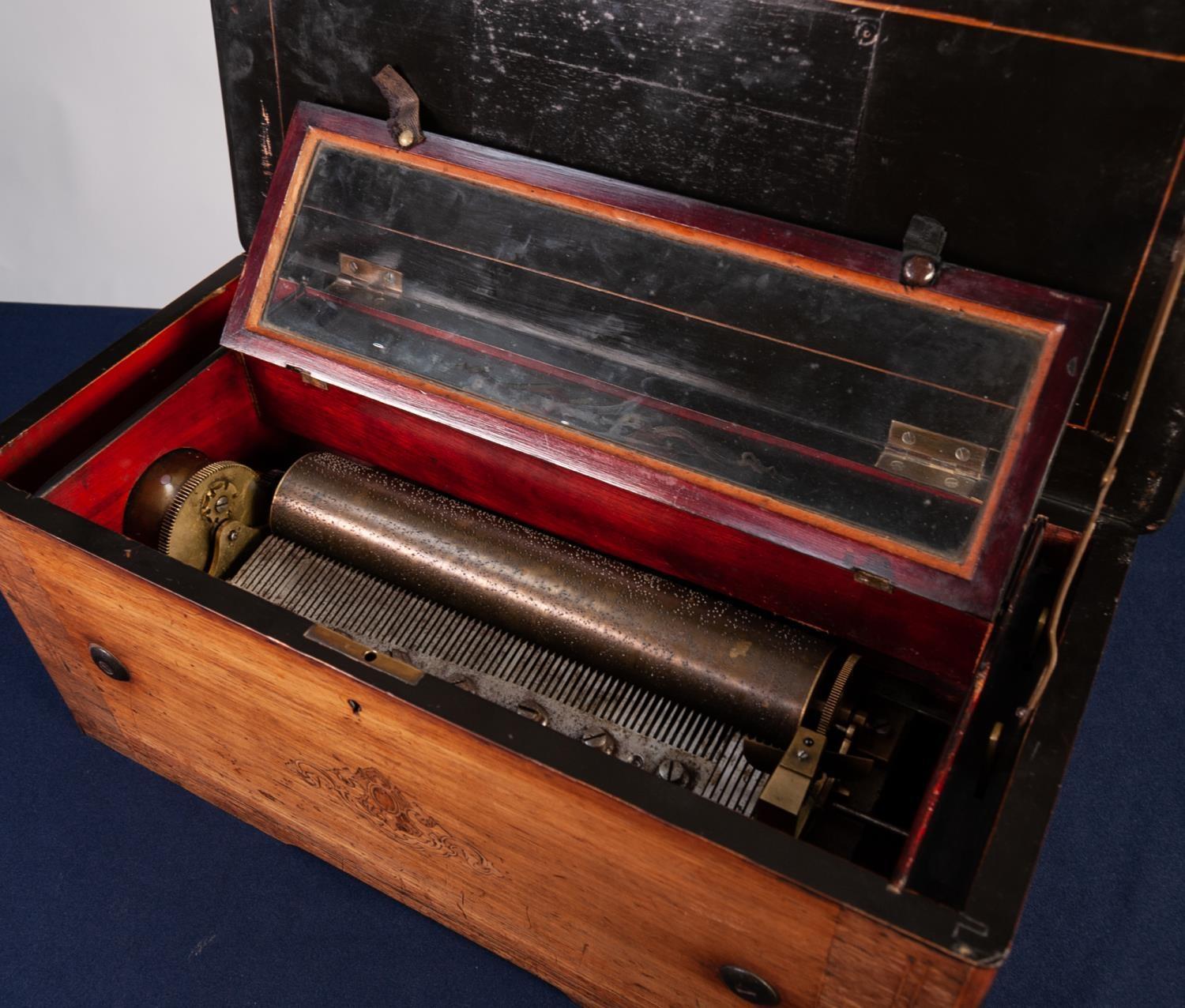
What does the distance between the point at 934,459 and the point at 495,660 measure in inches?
30.8

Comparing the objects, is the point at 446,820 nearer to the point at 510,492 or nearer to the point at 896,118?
the point at 510,492

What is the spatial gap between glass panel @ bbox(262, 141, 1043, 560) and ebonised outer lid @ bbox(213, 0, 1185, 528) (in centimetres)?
11

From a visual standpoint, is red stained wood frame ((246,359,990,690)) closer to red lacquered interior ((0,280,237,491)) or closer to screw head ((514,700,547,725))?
red lacquered interior ((0,280,237,491))

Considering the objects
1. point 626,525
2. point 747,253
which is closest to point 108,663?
point 626,525

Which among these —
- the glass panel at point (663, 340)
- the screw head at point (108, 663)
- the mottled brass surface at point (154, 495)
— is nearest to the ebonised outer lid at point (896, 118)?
the glass panel at point (663, 340)

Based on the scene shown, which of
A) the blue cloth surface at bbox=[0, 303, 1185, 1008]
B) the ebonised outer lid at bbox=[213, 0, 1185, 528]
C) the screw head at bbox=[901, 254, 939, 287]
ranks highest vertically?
the ebonised outer lid at bbox=[213, 0, 1185, 528]

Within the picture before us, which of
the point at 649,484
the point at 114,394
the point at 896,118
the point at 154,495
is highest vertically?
the point at 896,118

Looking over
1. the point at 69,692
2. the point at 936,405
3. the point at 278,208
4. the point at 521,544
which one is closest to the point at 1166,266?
the point at 936,405

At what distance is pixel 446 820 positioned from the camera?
5.99 feet

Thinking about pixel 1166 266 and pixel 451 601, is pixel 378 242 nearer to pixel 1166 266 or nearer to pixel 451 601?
pixel 451 601

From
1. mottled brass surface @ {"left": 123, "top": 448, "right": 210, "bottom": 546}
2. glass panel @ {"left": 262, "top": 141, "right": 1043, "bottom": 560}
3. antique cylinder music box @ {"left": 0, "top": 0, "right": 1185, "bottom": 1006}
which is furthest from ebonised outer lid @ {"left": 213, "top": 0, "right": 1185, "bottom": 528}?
mottled brass surface @ {"left": 123, "top": 448, "right": 210, "bottom": 546}

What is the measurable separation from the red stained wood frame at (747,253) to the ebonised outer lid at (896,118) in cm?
4

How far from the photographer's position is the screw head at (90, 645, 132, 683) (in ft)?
6.75

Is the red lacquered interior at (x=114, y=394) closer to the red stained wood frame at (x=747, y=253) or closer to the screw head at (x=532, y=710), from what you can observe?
the red stained wood frame at (x=747, y=253)
